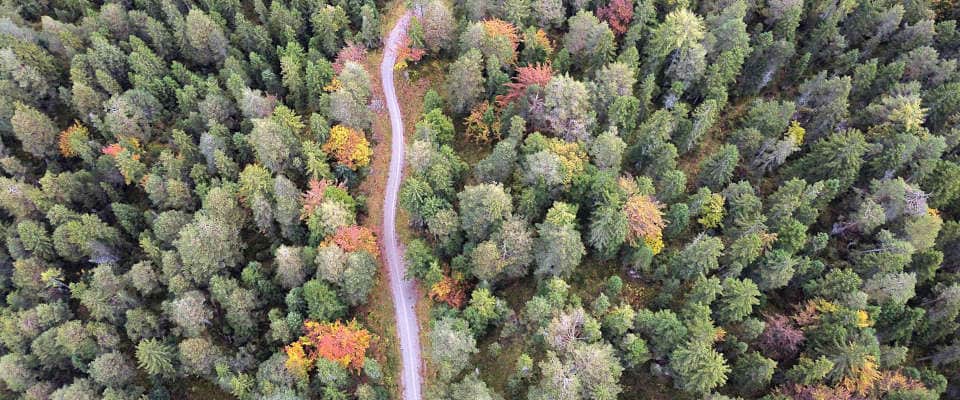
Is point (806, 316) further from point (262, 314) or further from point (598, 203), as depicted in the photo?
point (262, 314)

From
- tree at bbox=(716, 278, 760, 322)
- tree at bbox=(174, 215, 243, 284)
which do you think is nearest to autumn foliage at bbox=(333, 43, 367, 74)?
tree at bbox=(174, 215, 243, 284)

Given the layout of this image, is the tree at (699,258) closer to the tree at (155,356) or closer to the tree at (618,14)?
the tree at (618,14)

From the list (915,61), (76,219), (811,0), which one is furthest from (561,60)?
(76,219)

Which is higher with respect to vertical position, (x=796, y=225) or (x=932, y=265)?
(x=796, y=225)

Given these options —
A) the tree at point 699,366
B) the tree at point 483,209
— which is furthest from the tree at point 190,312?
the tree at point 699,366

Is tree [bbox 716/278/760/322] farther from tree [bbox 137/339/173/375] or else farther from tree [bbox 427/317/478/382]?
tree [bbox 137/339/173/375]

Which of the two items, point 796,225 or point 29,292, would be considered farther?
point 29,292
